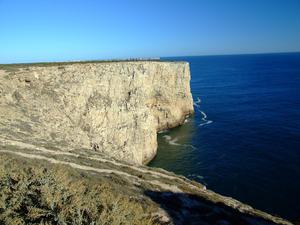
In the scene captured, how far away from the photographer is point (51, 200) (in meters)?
17.4

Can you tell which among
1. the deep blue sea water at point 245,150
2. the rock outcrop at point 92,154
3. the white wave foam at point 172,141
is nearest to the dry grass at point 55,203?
the rock outcrop at point 92,154

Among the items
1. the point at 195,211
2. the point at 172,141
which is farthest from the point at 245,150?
the point at 195,211

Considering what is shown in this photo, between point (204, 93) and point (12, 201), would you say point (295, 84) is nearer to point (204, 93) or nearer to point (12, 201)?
point (204, 93)

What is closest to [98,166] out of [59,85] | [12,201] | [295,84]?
[12,201]

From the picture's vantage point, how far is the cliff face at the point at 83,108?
4122 centimetres

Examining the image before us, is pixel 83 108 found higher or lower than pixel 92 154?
higher

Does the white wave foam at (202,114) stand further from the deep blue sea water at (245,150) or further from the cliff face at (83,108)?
the cliff face at (83,108)

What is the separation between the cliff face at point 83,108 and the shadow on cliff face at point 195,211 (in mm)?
15308

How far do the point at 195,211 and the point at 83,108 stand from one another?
3102 cm

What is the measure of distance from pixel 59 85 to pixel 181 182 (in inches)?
1055

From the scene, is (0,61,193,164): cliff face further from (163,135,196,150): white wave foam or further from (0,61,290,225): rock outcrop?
(163,135,196,150): white wave foam

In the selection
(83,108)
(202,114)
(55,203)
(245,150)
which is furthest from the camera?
(202,114)

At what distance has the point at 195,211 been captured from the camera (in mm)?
24422

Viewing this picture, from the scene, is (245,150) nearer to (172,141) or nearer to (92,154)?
(172,141)
